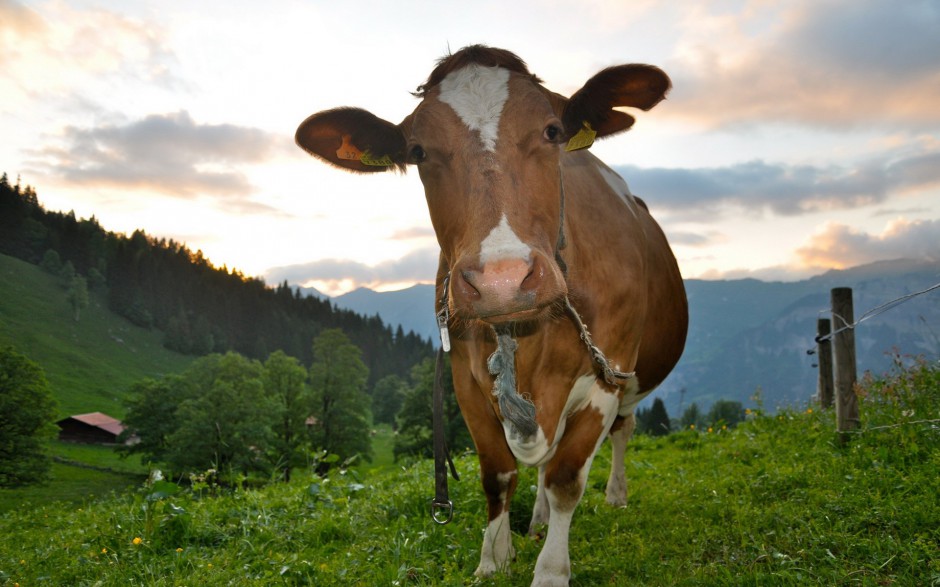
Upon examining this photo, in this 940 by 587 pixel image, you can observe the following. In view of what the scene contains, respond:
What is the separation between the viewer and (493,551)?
4.07 metres

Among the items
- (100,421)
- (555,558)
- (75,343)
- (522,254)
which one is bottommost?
(100,421)

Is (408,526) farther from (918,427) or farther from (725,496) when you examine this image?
(918,427)

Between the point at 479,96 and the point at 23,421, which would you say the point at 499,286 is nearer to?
the point at 479,96

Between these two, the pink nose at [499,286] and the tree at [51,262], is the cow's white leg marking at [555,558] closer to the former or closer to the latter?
the pink nose at [499,286]

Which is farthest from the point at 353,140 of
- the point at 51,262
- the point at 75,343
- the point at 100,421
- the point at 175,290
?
the point at 175,290

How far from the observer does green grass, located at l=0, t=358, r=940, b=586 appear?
3660mm

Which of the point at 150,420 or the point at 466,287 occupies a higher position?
the point at 466,287

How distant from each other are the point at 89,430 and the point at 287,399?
31.0 m

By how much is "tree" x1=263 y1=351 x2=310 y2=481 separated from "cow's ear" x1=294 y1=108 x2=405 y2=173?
46832 mm

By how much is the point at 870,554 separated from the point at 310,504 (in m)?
4.78

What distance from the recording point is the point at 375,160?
392cm

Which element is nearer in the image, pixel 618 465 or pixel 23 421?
pixel 618 465

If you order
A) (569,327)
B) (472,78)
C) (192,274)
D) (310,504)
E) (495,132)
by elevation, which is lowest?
(310,504)

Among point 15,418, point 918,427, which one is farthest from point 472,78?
point 15,418
